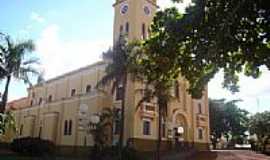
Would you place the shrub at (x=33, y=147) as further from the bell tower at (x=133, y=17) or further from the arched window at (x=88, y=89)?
the bell tower at (x=133, y=17)

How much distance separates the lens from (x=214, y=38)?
9789 mm

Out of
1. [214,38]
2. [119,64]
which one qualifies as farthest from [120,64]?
[214,38]

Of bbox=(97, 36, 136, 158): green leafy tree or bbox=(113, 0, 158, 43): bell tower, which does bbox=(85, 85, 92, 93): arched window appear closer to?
bbox=(113, 0, 158, 43): bell tower

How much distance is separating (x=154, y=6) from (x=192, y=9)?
3243cm

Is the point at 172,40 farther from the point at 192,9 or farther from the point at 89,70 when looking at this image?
the point at 89,70

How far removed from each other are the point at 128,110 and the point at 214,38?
26.2 meters

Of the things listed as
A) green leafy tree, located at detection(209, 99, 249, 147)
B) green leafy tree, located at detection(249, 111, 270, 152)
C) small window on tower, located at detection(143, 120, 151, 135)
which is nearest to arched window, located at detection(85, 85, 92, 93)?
small window on tower, located at detection(143, 120, 151, 135)

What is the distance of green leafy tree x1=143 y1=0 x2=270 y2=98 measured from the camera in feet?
31.3

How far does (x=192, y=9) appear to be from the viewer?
10367mm

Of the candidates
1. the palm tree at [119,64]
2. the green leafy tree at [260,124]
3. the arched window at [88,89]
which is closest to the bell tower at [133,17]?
the arched window at [88,89]

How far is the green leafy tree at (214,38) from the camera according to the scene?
954cm

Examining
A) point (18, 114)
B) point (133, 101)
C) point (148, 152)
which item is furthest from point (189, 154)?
point (18, 114)

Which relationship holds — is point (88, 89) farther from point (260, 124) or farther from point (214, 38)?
point (260, 124)

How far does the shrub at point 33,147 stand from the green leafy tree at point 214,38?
78.7ft
